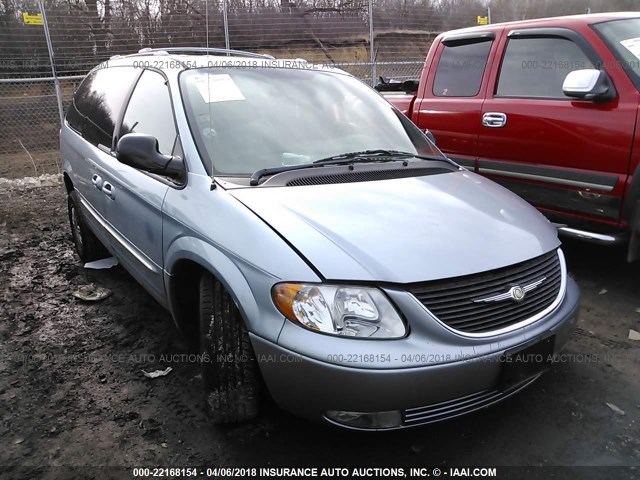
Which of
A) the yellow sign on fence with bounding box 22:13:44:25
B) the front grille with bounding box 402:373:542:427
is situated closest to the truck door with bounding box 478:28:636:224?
the front grille with bounding box 402:373:542:427

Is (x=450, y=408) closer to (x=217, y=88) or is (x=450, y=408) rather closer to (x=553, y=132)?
(x=217, y=88)

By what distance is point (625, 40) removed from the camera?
366 cm

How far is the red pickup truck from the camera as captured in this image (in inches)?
136

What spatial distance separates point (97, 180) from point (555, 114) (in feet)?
10.8

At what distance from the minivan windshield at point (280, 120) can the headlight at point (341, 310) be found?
841mm

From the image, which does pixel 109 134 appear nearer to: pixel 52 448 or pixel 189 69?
pixel 189 69

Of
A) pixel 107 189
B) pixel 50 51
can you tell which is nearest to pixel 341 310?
pixel 107 189

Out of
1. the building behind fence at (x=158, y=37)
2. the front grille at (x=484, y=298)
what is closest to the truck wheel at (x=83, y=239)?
the front grille at (x=484, y=298)

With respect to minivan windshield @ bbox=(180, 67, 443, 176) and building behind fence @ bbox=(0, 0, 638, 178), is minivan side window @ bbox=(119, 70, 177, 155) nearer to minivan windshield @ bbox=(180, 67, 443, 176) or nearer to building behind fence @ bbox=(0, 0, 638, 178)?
minivan windshield @ bbox=(180, 67, 443, 176)

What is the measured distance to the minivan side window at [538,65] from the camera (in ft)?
12.8

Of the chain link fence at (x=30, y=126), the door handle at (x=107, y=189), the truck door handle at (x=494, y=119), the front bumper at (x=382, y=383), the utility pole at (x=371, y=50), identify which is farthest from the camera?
the utility pole at (x=371, y=50)

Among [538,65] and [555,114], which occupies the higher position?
[538,65]

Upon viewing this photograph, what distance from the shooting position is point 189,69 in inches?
119

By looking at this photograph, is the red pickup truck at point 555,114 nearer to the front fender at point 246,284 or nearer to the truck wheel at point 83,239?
the front fender at point 246,284
